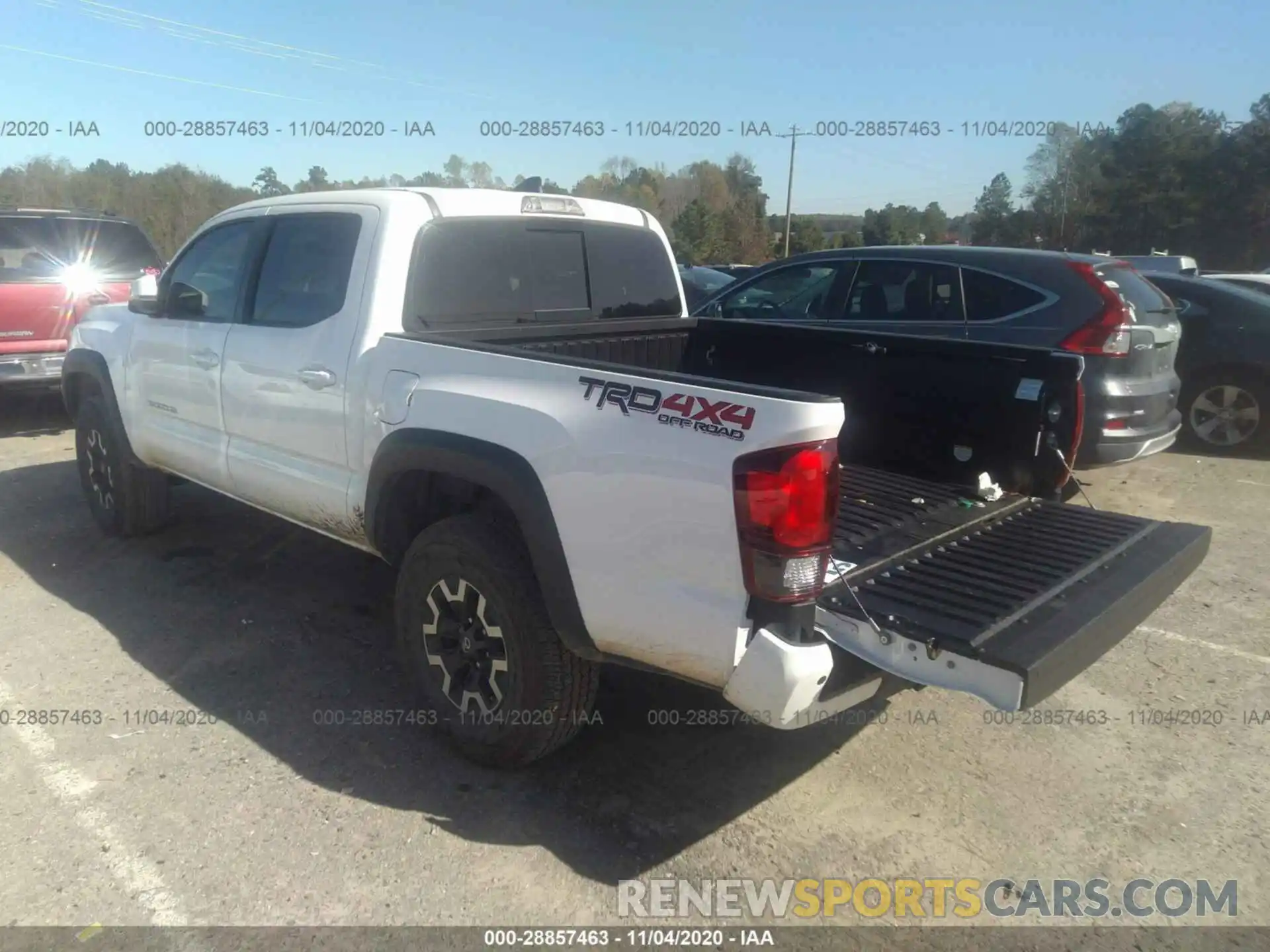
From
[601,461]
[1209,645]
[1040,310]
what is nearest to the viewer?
[601,461]

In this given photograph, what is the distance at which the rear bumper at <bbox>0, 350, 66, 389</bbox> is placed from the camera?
834cm

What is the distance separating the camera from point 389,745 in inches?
143

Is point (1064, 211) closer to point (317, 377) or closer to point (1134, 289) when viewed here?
point (1134, 289)

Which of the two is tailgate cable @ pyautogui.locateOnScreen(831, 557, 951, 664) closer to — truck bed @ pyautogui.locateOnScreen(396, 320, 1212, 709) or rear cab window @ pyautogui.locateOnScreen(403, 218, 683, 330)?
truck bed @ pyautogui.locateOnScreen(396, 320, 1212, 709)

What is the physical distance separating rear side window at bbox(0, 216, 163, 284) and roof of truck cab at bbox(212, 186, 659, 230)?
5084 millimetres

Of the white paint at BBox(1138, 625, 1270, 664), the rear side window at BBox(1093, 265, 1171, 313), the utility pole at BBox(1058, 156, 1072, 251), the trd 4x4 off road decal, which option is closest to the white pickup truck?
the trd 4x4 off road decal

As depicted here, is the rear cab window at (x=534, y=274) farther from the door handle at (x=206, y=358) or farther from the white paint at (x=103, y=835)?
the white paint at (x=103, y=835)

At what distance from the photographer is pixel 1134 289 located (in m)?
6.64

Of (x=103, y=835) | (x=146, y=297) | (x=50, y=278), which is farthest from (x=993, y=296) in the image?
(x=50, y=278)

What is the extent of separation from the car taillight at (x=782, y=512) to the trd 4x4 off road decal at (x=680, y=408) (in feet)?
0.33

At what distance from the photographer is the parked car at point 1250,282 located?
967 cm

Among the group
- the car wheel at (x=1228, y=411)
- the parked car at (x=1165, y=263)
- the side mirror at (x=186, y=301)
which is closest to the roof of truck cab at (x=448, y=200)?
the side mirror at (x=186, y=301)

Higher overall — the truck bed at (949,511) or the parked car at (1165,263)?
the parked car at (1165,263)

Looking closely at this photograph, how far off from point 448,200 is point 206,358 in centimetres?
160
